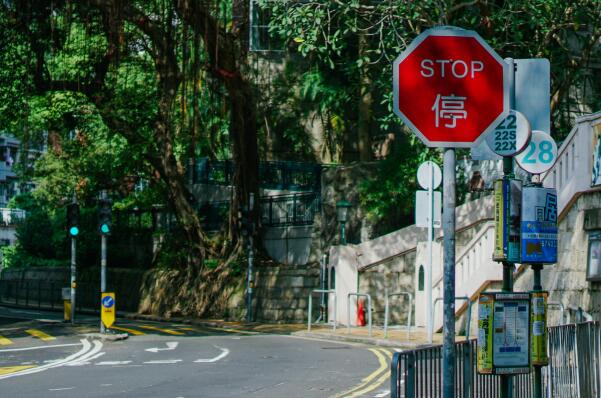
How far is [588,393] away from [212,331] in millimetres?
17573

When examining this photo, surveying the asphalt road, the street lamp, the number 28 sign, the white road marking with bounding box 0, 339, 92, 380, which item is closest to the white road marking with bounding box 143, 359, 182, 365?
the asphalt road

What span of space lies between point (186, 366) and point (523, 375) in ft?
29.6

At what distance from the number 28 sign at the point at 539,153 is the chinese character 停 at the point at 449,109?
2.68 m

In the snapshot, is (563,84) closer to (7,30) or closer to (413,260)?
(413,260)

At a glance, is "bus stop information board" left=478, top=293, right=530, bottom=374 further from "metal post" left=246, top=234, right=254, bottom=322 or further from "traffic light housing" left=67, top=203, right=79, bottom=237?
"traffic light housing" left=67, top=203, right=79, bottom=237

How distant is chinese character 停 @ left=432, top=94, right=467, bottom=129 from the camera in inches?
250

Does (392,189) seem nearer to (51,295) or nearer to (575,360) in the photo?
(575,360)

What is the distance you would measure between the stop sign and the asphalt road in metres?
7.81

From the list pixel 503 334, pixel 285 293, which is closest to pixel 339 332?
pixel 285 293

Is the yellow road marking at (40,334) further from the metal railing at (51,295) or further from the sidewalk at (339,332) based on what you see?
the metal railing at (51,295)

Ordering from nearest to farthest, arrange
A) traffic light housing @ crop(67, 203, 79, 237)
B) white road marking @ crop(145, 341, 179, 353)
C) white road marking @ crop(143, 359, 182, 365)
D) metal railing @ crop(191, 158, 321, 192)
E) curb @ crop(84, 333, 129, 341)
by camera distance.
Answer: white road marking @ crop(143, 359, 182, 365) < white road marking @ crop(145, 341, 179, 353) < curb @ crop(84, 333, 129, 341) < traffic light housing @ crop(67, 203, 79, 237) < metal railing @ crop(191, 158, 321, 192)

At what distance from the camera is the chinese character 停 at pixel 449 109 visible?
634 centimetres

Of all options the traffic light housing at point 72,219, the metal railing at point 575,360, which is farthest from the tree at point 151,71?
the metal railing at point 575,360

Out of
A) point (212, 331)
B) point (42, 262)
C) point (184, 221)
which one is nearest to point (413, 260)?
point (212, 331)
